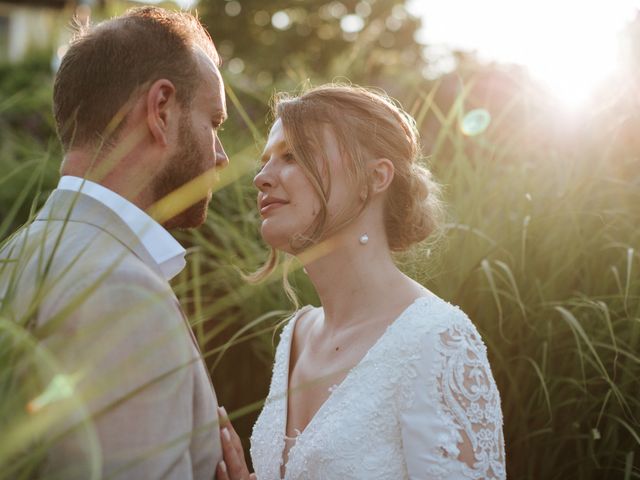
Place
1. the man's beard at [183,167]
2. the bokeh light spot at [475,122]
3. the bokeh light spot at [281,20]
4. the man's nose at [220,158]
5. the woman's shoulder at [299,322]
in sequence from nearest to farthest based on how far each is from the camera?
the man's beard at [183,167] < the man's nose at [220,158] < the woman's shoulder at [299,322] < the bokeh light spot at [475,122] < the bokeh light spot at [281,20]

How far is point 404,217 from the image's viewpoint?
10.3ft

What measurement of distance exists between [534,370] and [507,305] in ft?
1.03

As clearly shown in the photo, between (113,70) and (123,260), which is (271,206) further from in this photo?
(123,260)

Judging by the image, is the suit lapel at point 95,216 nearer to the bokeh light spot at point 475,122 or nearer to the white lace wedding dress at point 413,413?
the white lace wedding dress at point 413,413

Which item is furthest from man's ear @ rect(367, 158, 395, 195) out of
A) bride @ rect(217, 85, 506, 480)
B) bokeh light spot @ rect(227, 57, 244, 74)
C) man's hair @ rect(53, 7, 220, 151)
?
bokeh light spot @ rect(227, 57, 244, 74)

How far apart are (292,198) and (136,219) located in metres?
0.91

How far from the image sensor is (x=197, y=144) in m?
2.56

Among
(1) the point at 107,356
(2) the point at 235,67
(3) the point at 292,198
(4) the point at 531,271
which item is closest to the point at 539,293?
(4) the point at 531,271

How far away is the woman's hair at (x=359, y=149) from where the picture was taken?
2984 mm

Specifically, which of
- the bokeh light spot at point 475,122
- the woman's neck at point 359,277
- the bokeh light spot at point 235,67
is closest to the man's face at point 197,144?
the woman's neck at point 359,277

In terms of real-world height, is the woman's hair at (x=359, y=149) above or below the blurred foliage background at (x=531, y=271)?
above

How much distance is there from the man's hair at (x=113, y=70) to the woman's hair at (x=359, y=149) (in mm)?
596

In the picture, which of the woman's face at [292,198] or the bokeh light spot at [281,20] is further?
the bokeh light spot at [281,20]

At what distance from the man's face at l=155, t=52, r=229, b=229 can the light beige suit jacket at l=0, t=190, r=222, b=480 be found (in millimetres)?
469
